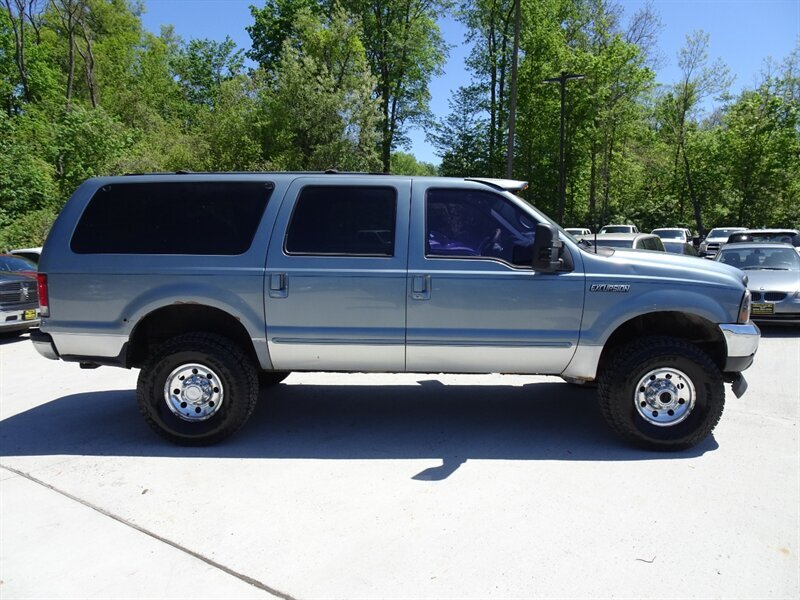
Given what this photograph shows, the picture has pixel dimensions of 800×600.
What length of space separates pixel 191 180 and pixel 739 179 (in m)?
39.5

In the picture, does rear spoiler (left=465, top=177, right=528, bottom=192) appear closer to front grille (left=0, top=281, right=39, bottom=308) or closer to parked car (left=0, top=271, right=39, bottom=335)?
front grille (left=0, top=281, right=39, bottom=308)

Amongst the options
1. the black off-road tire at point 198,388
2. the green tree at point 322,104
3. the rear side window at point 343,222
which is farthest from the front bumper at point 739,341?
the green tree at point 322,104

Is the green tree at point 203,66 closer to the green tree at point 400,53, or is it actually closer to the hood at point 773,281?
the green tree at point 400,53

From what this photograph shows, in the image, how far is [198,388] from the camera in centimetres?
462

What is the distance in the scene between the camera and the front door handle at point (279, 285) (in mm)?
4500

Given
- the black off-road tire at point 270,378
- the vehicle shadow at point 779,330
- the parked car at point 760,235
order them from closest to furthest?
1. the black off-road tire at point 270,378
2. the vehicle shadow at point 779,330
3. the parked car at point 760,235

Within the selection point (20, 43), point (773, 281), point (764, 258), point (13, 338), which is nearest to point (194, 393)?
point (13, 338)

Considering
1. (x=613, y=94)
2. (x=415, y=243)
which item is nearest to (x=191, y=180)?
(x=415, y=243)

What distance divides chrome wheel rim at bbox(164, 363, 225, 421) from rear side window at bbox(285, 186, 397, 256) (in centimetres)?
120

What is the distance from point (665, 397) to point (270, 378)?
3724 millimetres

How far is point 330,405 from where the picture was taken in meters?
5.75

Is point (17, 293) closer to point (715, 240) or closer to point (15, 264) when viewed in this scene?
point (15, 264)

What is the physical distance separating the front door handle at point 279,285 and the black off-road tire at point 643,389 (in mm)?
2595

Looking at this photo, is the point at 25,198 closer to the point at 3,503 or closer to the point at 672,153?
the point at 3,503
